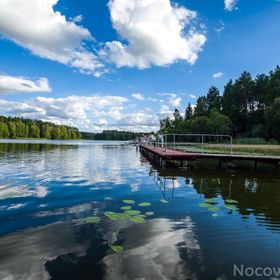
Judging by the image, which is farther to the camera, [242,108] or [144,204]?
[242,108]

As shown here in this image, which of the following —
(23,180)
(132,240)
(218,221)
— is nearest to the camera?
(132,240)

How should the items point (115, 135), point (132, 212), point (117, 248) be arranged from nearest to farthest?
point (117, 248)
point (132, 212)
point (115, 135)

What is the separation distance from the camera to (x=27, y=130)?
123875 millimetres

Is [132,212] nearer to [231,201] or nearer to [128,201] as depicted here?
[128,201]

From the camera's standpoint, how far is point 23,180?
485 inches

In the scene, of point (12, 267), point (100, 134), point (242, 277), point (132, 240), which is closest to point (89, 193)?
point (132, 240)

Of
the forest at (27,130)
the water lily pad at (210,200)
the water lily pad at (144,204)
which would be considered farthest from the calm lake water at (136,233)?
the forest at (27,130)

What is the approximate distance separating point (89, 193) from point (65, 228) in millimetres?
3659

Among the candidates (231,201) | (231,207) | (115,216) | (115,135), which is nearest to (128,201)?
(115,216)

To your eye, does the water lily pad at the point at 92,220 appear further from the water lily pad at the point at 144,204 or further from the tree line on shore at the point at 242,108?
the tree line on shore at the point at 242,108

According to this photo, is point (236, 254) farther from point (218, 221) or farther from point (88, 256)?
point (88, 256)

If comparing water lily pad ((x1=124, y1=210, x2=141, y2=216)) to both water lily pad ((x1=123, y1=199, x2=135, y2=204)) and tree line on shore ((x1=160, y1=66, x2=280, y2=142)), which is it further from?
tree line on shore ((x1=160, y1=66, x2=280, y2=142))

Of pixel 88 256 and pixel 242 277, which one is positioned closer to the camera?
pixel 242 277

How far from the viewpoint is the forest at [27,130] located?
115m
